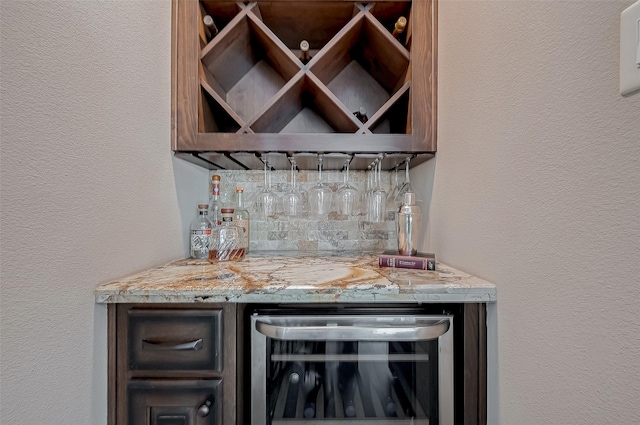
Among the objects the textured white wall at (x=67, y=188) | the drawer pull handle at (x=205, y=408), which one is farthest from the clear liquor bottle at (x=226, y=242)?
the drawer pull handle at (x=205, y=408)

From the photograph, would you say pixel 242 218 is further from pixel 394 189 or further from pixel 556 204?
pixel 556 204

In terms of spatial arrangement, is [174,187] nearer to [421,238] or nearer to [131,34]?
[131,34]

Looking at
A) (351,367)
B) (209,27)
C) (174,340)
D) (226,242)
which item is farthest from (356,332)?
(209,27)

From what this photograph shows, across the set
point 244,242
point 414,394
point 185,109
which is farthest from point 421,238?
point 185,109

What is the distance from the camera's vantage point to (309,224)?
1506mm

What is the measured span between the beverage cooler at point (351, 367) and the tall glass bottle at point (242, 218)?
0.62m

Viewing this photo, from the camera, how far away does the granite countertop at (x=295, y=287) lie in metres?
0.74

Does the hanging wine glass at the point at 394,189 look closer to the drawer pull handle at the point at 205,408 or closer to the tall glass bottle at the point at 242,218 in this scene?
the tall glass bottle at the point at 242,218

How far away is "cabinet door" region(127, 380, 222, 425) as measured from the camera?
0.75 meters

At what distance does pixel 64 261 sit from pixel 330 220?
108 cm

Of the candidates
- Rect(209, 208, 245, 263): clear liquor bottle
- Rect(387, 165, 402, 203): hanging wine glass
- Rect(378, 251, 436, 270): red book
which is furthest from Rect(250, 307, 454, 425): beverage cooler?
Rect(387, 165, 402, 203): hanging wine glass

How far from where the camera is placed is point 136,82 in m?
0.90

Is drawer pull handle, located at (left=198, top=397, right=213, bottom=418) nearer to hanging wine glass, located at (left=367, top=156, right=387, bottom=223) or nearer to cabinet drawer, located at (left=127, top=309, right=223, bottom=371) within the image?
cabinet drawer, located at (left=127, top=309, right=223, bottom=371)

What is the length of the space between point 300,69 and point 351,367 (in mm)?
1099
